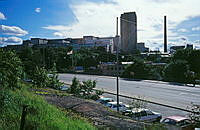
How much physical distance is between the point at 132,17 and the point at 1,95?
3432 cm

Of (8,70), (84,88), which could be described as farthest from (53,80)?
(8,70)

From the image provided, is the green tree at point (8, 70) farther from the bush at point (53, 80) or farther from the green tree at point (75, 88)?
the bush at point (53, 80)

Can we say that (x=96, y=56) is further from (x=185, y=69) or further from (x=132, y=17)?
(x=185, y=69)

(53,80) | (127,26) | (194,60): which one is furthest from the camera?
(194,60)

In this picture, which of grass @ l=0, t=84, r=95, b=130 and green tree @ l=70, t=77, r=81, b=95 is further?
green tree @ l=70, t=77, r=81, b=95

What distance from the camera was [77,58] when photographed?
58.0 meters

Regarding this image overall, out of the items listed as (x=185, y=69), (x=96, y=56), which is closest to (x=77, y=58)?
(x=96, y=56)

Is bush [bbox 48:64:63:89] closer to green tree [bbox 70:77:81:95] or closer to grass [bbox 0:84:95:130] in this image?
green tree [bbox 70:77:81:95]

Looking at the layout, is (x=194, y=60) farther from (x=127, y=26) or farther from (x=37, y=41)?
(x=37, y=41)

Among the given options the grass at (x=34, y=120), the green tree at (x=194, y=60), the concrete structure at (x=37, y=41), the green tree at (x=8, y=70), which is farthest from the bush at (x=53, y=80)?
the concrete structure at (x=37, y=41)

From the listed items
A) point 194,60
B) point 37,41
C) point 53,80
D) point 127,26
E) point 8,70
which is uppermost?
point 37,41

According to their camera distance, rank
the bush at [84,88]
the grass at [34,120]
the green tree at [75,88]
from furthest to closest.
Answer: the green tree at [75,88] < the bush at [84,88] < the grass at [34,120]

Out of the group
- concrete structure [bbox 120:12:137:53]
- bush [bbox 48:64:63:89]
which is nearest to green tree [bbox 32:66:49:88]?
bush [bbox 48:64:63:89]

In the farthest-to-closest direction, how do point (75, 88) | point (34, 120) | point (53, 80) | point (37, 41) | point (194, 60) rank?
point (37, 41) → point (194, 60) → point (53, 80) → point (75, 88) → point (34, 120)
